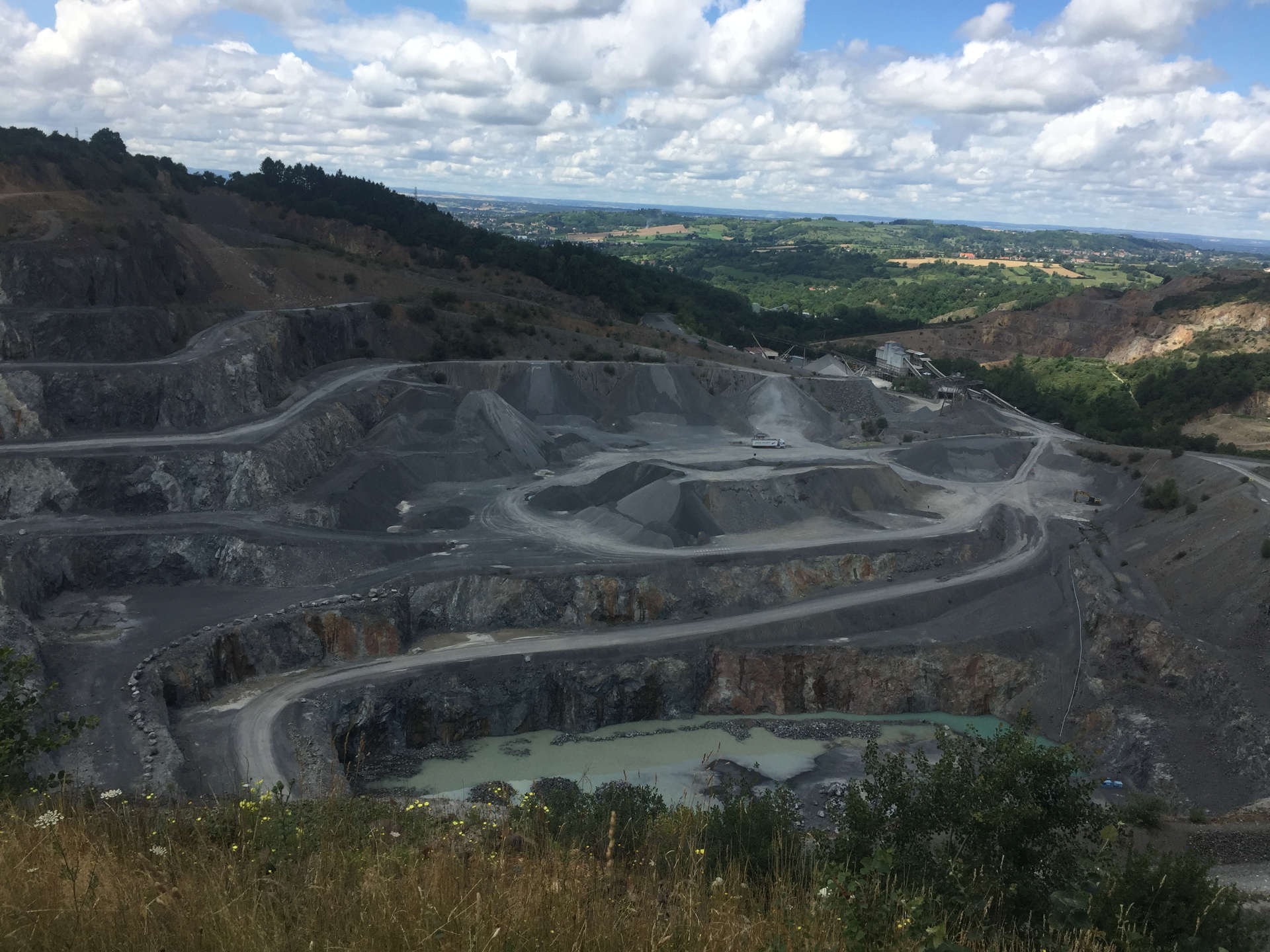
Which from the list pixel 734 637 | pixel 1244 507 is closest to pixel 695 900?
pixel 734 637

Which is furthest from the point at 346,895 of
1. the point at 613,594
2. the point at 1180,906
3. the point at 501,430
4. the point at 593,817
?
the point at 501,430

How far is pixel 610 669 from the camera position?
3553cm

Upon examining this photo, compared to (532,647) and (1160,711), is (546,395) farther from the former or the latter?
(1160,711)

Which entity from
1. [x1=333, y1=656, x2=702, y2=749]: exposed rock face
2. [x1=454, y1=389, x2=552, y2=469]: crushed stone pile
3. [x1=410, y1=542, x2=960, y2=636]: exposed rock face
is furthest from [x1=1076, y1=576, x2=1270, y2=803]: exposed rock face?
[x1=454, y1=389, x2=552, y2=469]: crushed stone pile

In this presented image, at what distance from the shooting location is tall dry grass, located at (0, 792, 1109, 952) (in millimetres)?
5121

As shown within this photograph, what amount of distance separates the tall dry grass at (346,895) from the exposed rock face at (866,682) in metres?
29.0

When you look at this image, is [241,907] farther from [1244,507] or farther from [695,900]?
[1244,507]

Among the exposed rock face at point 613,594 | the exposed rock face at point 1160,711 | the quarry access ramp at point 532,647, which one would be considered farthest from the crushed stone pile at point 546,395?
the exposed rock face at point 1160,711

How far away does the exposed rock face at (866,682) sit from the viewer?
Answer: 37.0 meters

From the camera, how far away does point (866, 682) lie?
124ft

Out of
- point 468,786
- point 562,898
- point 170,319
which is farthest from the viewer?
point 170,319

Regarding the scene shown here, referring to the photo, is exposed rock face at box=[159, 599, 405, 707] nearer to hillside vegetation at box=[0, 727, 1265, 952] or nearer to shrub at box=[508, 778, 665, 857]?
shrub at box=[508, 778, 665, 857]

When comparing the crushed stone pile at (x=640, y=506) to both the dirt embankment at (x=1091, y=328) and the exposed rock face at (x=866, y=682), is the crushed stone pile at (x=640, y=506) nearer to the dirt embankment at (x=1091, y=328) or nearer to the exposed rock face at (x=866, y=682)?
the exposed rock face at (x=866, y=682)

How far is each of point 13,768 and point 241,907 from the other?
29.1 feet
